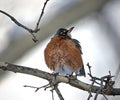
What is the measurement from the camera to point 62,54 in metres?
2.99

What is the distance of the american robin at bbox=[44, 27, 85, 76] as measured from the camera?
2.92 m

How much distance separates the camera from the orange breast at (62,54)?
2945mm

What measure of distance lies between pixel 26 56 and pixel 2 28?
0.67m

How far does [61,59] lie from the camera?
2.97 meters

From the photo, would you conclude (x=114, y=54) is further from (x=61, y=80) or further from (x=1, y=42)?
(x=61, y=80)

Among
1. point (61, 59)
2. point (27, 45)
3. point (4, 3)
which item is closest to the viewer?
point (27, 45)

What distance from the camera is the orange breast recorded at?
294 cm

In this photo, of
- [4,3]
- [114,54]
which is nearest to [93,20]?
[114,54]

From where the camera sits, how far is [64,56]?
2.99 meters

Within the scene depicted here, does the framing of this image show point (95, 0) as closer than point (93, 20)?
Yes

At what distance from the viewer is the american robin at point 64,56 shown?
2.92 meters

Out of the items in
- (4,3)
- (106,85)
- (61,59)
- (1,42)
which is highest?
(4,3)

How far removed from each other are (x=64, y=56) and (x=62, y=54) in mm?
19

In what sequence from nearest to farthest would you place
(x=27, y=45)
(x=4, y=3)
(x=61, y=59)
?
(x=27, y=45)
(x=61, y=59)
(x=4, y=3)
